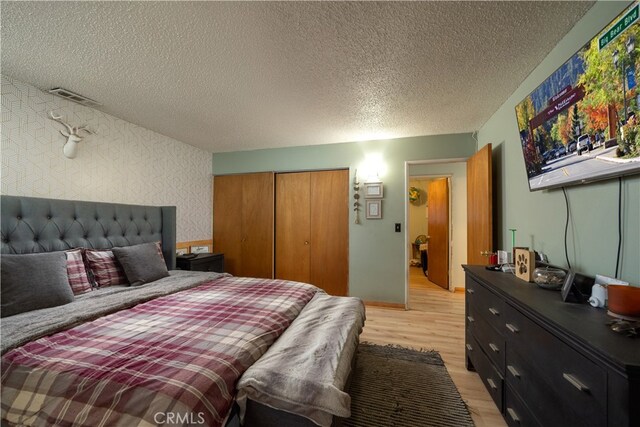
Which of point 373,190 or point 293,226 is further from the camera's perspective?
point 293,226

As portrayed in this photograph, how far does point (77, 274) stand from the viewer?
1961mm

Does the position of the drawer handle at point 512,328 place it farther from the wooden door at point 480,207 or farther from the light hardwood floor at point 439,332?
the wooden door at point 480,207

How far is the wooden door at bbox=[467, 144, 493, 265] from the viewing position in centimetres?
237

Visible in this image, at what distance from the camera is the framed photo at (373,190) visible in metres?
3.47

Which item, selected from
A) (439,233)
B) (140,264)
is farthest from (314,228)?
(439,233)

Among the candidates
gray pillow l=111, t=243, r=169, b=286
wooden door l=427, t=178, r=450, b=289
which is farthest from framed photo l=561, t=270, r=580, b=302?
wooden door l=427, t=178, r=450, b=289

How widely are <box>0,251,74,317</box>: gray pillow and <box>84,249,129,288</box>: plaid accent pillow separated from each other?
0.37 metres

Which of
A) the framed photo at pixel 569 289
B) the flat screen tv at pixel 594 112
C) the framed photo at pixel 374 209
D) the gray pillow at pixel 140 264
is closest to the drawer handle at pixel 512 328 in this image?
the framed photo at pixel 569 289

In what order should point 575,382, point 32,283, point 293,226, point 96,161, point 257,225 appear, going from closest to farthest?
point 575,382 < point 32,283 < point 96,161 < point 293,226 < point 257,225

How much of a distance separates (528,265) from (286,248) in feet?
9.82

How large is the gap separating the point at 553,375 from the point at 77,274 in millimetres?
3079

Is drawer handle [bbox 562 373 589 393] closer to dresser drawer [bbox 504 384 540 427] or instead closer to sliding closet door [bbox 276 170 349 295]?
dresser drawer [bbox 504 384 540 427]

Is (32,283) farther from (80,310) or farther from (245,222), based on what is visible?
(245,222)

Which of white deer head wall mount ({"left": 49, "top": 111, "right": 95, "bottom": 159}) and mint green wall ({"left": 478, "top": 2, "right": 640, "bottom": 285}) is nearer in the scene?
mint green wall ({"left": 478, "top": 2, "right": 640, "bottom": 285})
